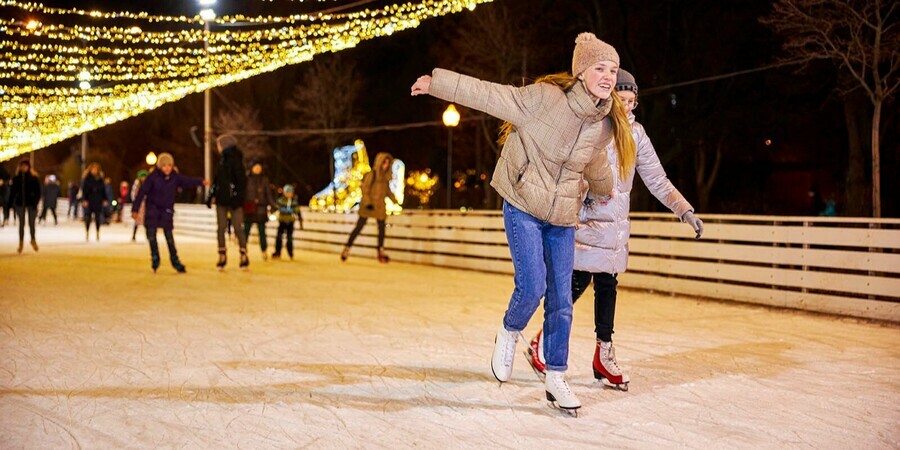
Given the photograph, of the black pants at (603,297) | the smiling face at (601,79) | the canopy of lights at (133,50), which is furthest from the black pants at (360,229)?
the smiling face at (601,79)

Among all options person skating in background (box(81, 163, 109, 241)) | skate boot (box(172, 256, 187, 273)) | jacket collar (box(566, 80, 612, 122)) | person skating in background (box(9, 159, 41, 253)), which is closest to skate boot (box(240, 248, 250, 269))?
skate boot (box(172, 256, 187, 273))

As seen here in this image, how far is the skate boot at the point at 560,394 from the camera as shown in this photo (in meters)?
3.67

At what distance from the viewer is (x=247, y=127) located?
42.1 metres

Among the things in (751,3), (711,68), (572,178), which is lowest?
(572,178)

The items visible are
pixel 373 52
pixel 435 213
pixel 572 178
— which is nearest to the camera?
pixel 572 178

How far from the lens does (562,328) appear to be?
384cm

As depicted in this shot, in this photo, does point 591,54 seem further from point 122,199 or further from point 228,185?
point 122,199

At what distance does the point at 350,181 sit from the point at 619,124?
1768cm

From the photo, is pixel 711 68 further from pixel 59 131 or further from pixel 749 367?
pixel 749 367

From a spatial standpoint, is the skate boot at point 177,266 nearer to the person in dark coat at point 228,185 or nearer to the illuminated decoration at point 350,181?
the person in dark coat at point 228,185

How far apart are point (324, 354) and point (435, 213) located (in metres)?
8.54

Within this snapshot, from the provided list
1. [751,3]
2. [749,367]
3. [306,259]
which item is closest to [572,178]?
[749,367]

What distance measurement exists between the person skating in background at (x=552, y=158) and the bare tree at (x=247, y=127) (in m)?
39.5

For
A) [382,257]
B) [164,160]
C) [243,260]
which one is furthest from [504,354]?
[382,257]
